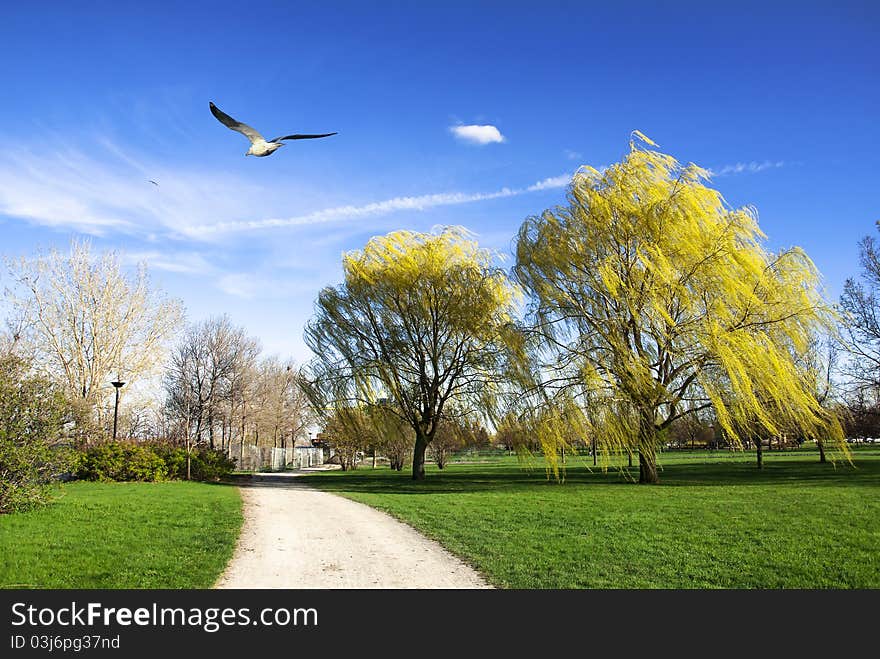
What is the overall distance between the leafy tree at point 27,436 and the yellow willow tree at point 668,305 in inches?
507

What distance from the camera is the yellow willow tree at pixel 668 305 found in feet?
56.9

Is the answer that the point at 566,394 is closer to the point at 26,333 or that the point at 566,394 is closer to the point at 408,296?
the point at 408,296

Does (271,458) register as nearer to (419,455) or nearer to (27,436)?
(419,455)

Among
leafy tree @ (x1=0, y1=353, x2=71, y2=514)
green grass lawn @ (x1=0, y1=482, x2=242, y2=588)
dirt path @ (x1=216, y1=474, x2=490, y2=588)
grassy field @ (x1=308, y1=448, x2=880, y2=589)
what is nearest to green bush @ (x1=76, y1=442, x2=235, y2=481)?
green grass lawn @ (x1=0, y1=482, x2=242, y2=588)

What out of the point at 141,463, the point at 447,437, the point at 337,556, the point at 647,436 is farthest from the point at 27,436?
the point at 447,437

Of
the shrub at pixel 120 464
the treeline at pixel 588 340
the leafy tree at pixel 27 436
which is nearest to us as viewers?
the leafy tree at pixel 27 436

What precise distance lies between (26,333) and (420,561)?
104ft

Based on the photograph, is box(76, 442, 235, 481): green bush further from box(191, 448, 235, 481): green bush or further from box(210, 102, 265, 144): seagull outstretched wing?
box(210, 102, 265, 144): seagull outstretched wing

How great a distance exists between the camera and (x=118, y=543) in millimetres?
9117

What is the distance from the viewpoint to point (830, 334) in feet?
58.4

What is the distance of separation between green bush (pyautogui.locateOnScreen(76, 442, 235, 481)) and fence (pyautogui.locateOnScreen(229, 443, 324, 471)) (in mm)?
4428

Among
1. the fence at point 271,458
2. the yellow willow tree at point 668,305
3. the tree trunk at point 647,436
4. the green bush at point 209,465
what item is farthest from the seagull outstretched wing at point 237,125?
the fence at point 271,458

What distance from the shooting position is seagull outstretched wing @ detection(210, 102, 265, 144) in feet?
23.8

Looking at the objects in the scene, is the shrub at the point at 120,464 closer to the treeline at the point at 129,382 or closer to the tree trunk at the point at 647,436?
the treeline at the point at 129,382
